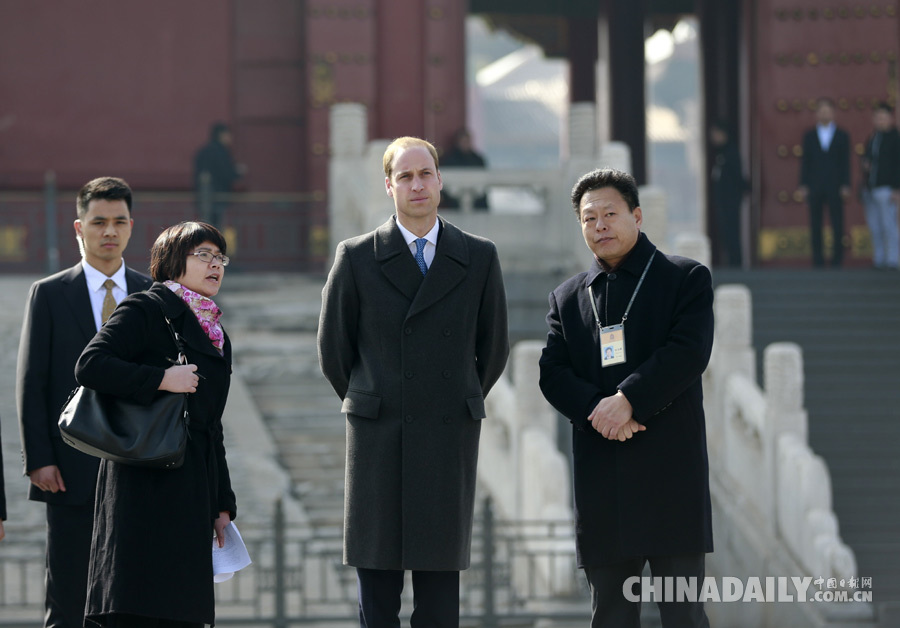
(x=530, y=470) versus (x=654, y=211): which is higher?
(x=654, y=211)

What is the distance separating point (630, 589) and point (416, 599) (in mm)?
696

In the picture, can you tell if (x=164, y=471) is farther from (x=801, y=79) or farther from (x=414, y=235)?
(x=801, y=79)

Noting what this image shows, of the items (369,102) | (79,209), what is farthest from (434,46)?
(79,209)

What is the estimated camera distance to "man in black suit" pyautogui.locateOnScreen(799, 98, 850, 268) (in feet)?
47.8

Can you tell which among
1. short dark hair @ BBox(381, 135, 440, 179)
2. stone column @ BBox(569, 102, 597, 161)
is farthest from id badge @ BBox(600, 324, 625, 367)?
stone column @ BBox(569, 102, 597, 161)

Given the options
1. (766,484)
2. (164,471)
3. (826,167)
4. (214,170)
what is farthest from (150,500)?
(826,167)

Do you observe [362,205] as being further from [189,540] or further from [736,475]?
[189,540]

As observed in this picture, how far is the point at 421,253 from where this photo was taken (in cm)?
459

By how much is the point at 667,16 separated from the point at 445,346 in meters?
16.9

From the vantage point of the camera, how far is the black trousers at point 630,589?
4.42 meters

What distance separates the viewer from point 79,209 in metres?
5.16

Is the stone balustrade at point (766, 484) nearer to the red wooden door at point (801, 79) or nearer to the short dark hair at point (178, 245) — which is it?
the red wooden door at point (801, 79)

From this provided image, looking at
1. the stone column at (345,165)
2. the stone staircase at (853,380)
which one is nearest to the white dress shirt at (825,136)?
the stone staircase at (853,380)

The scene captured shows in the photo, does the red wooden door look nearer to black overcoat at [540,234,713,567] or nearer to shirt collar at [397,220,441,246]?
black overcoat at [540,234,713,567]
